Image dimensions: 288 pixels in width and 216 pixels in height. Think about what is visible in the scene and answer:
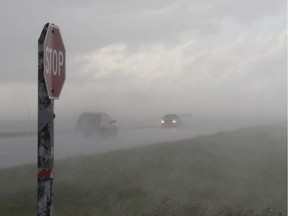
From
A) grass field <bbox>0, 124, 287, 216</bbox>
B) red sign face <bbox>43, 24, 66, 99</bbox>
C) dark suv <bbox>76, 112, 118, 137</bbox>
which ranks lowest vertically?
grass field <bbox>0, 124, 287, 216</bbox>

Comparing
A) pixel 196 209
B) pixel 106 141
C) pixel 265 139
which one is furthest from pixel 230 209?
pixel 106 141

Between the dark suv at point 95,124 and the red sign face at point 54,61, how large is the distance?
24329mm

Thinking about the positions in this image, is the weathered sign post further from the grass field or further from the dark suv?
the dark suv

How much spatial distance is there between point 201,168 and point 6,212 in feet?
21.3

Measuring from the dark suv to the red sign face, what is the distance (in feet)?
79.8

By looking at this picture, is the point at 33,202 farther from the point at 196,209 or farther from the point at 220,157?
the point at 220,157

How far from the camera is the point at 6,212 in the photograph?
937 cm

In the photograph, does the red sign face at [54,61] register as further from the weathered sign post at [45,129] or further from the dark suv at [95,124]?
the dark suv at [95,124]

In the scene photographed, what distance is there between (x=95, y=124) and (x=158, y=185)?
1792cm

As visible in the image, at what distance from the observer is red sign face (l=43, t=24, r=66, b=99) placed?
4.33m

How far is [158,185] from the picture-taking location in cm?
1146

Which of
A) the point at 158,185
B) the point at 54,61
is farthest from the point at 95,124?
the point at 54,61

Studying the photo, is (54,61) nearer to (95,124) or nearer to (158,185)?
(158,185)

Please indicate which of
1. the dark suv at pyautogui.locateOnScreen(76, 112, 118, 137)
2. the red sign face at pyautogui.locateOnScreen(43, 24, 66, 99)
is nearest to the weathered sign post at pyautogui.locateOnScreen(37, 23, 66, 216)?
the red sign face at pyautogui.locateOnScreen(43, 24, 66, 99)
